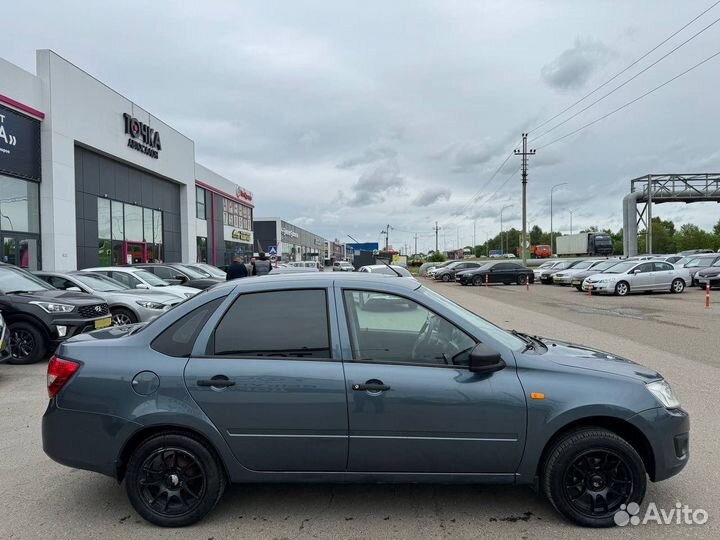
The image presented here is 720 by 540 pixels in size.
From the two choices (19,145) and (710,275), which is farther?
(710,275)

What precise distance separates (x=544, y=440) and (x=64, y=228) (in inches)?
809

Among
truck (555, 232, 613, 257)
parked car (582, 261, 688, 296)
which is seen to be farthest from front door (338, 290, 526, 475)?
truck (555, 232, 613, 257)

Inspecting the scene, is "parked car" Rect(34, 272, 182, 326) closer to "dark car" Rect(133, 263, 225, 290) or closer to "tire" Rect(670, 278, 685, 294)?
"dark car" Rect(133, 263, 225, 290)

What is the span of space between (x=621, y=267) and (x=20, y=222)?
25.2m

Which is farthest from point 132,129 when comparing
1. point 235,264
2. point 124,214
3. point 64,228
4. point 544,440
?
point 544,440

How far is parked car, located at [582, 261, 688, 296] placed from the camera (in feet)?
72.4

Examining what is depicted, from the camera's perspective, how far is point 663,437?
10.2 ft

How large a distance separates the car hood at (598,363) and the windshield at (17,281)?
9.00m

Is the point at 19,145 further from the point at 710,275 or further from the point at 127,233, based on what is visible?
the point at 710,275

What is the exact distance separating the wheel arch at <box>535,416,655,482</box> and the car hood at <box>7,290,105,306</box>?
8.10m

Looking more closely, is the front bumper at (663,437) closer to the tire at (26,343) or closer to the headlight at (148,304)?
the tire at (26,343)

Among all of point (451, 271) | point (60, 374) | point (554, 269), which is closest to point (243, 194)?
point (451, 271)

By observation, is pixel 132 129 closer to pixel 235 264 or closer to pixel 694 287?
pixel 235 264

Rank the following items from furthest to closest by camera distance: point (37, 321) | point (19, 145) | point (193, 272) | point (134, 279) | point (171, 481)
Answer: point (193, 272)
point (19, 145)
point (134, 279)
point (37, 321)
point (171, 481)
